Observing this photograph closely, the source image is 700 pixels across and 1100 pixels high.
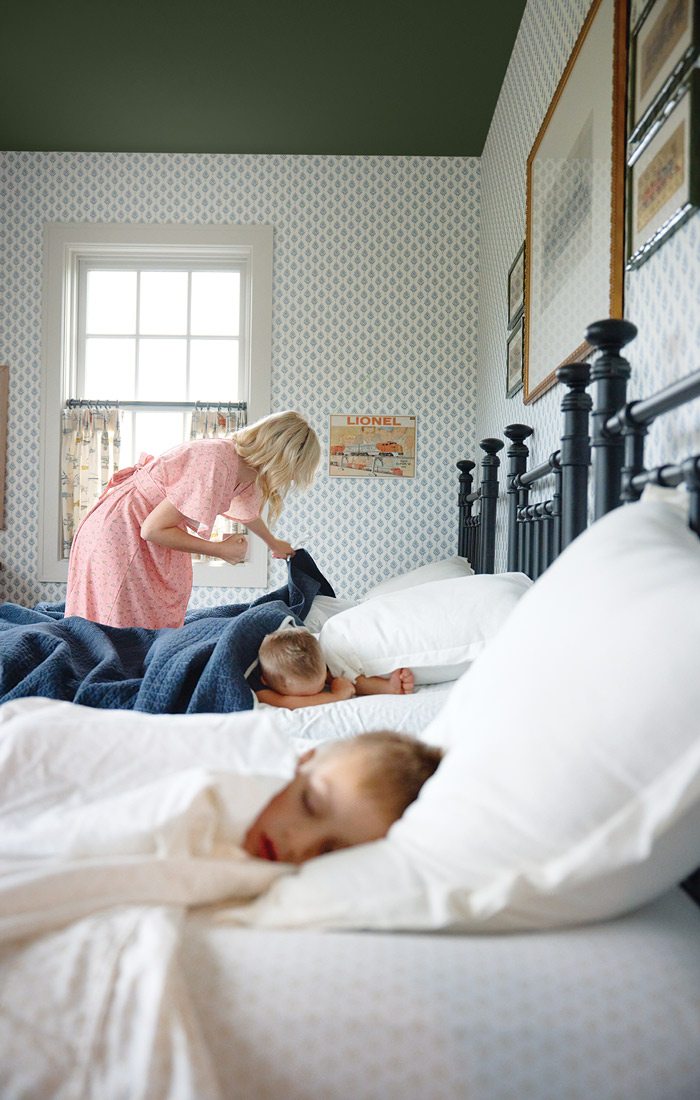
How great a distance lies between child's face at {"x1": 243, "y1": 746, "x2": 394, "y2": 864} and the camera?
2.93 feet

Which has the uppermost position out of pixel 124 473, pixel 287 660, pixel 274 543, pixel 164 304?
pixel 164 304

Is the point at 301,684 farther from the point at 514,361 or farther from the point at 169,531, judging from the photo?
the point at 514,361

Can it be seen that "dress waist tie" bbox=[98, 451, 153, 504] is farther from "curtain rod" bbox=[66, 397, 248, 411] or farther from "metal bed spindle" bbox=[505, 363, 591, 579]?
"curtain rod" bbox=[66, 397, 248, 411]

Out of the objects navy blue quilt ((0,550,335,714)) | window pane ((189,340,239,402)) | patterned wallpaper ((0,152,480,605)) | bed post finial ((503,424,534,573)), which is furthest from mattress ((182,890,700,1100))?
window pane ((189,340,239,402))

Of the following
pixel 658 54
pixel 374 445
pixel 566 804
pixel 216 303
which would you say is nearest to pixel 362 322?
pixel 374 445

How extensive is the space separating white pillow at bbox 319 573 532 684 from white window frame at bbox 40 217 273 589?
2.39m

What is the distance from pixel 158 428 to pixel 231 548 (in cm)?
186

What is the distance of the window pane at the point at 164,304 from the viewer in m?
4.57

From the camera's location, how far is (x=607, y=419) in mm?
1522

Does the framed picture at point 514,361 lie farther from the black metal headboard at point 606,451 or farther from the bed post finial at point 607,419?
the bed post finial at point 607,419

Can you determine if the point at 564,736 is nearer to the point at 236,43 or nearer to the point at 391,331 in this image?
the point at 236,43

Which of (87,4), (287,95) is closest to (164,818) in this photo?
(87,4)

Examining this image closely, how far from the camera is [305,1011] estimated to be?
0.68 metres

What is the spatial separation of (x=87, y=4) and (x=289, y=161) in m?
1.36
